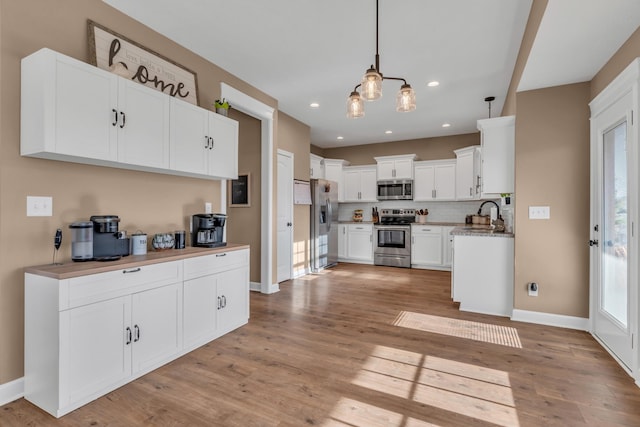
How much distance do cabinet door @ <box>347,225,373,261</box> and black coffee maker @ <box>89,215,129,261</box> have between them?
524cm

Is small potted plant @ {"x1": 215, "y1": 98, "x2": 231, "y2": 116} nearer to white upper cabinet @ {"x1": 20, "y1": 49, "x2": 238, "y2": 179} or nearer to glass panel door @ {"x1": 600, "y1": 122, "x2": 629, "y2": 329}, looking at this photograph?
white upper cabinet @ {"x1": 20, "y1": 49, "x2": 238, "y2": 179}

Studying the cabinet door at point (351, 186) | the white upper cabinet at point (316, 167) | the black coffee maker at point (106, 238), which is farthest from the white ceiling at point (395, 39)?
the cabinet door at point (351, 186)

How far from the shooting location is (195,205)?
126 inches

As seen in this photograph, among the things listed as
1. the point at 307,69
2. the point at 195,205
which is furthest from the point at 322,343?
the point at 307,69

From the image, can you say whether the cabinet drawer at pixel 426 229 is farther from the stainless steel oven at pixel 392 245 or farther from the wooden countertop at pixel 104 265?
the wooden countertop at pixel 104 265

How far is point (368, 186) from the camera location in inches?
284

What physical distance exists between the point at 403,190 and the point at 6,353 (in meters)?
6.26

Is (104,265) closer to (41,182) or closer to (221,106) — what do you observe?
(41,182)

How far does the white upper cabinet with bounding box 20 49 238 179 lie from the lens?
1.89 meters

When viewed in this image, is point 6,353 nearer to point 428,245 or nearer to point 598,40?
point 598,40

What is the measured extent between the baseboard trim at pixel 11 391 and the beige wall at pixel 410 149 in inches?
264

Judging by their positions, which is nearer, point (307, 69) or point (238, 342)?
point (238, 342)

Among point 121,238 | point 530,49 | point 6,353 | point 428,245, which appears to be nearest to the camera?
point 6,353

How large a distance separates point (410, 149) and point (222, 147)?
195 inches
